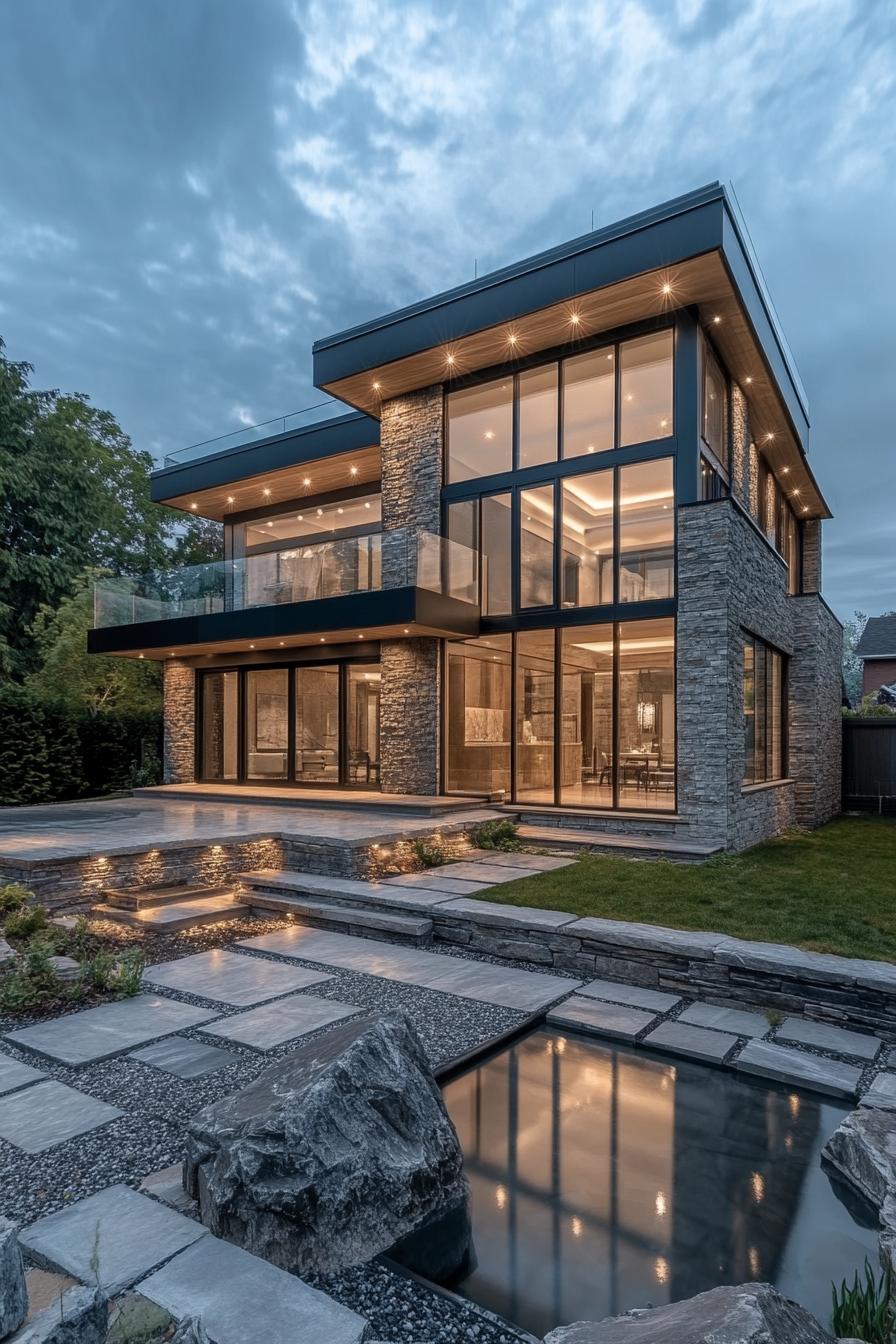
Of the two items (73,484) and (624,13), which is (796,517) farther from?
(73,484)

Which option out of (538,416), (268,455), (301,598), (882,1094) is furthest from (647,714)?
(268,455)

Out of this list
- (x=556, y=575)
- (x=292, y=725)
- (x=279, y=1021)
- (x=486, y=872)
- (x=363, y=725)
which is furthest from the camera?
(x=292, y=725)

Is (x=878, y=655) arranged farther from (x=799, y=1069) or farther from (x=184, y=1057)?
(x=184, y=1057)

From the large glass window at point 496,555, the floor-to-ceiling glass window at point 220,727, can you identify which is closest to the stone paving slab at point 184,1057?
the large glass window at point 496,555

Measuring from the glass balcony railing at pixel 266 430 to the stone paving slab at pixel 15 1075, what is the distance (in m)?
11.7

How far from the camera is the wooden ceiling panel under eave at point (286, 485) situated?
13.8 m

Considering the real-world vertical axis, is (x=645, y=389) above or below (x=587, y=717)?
above

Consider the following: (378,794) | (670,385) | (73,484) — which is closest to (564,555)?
(670,385)

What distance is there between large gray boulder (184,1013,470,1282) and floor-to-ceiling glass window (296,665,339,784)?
10.4 m

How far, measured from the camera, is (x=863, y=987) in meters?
→ 4.16

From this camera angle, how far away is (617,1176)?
109 inches

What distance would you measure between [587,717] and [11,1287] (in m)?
9.22

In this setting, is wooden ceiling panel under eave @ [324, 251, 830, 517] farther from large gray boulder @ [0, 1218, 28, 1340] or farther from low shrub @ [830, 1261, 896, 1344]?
large gray boulder @ [0, 1218, 28, 1340]

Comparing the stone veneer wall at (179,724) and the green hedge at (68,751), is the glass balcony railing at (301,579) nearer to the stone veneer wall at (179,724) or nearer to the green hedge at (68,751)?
the stone veneer wall at (179,724)
